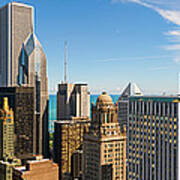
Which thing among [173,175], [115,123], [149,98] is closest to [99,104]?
[115,123]

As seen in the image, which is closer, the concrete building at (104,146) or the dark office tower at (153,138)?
the concrete building at (104,146)

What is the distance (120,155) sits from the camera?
5979 inches

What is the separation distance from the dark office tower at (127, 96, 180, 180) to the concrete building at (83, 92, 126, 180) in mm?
28547

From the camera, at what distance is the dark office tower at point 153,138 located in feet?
556

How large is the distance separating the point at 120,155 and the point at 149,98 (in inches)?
1667

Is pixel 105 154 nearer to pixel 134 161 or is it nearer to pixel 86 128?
pixel 86 128

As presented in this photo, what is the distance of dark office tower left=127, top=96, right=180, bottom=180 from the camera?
556 ft

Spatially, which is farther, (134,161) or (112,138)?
(134,161)

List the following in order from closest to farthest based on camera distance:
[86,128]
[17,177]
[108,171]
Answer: [108,171] → [86,128] → [17,177]

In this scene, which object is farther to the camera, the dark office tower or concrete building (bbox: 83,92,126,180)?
the dark office tower

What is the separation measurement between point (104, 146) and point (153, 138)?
3984 centimetres

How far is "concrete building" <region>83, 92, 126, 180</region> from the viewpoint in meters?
147

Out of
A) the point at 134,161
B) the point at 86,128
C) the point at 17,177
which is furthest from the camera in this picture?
the point at 17,177

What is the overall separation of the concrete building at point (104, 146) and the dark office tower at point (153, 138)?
28547 millimetres
